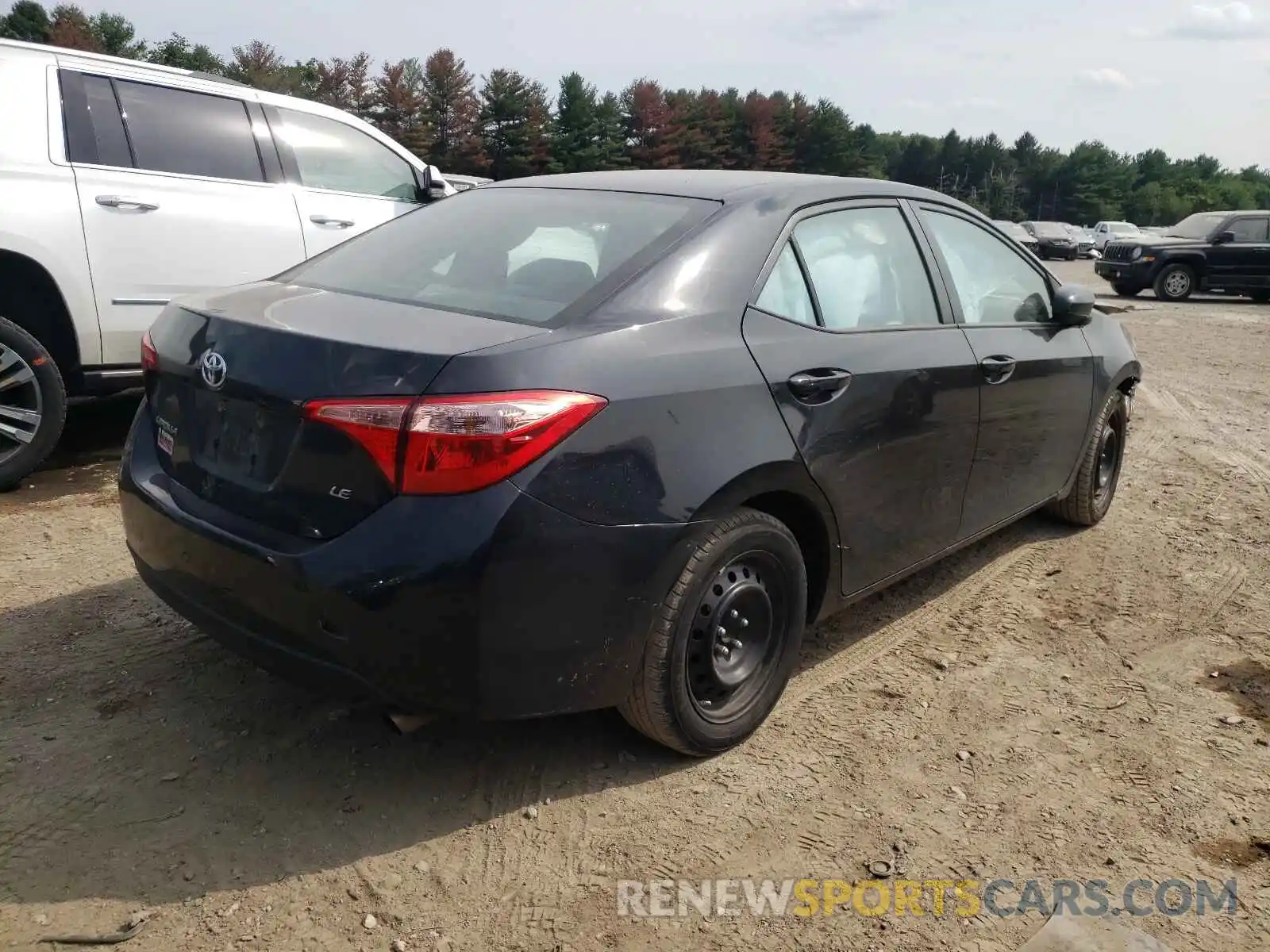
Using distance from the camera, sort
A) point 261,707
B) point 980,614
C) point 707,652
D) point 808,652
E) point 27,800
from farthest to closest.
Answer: point 980,614
point 808,652
point 261,707
point 707,652
point 27,800

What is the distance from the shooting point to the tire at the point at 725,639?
258 centimetres

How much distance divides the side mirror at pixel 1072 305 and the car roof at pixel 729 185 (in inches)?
36.5

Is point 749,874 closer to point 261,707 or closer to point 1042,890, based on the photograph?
point 1042,890

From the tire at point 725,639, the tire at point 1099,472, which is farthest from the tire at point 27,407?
the tire at point 1099,472

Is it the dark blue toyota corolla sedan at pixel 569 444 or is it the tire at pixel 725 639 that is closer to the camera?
the dark blue toyota corolla sedan at pixel 569 444

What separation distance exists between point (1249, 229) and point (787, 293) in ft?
66.6

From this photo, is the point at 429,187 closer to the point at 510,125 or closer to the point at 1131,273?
the point at 1131,273

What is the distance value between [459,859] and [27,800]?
44.2 inches

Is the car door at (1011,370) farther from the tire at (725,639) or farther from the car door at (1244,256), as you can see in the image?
the car door at (1244,256)

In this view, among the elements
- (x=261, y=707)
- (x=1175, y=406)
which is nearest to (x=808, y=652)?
(x=261, y=707)

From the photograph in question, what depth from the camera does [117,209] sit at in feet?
16.3

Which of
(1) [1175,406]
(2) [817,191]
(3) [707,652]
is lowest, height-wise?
(1) [1175,406]

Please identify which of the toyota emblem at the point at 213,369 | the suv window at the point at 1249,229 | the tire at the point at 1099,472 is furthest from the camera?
the suv window at the point at 1249,229

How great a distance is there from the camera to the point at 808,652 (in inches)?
141
